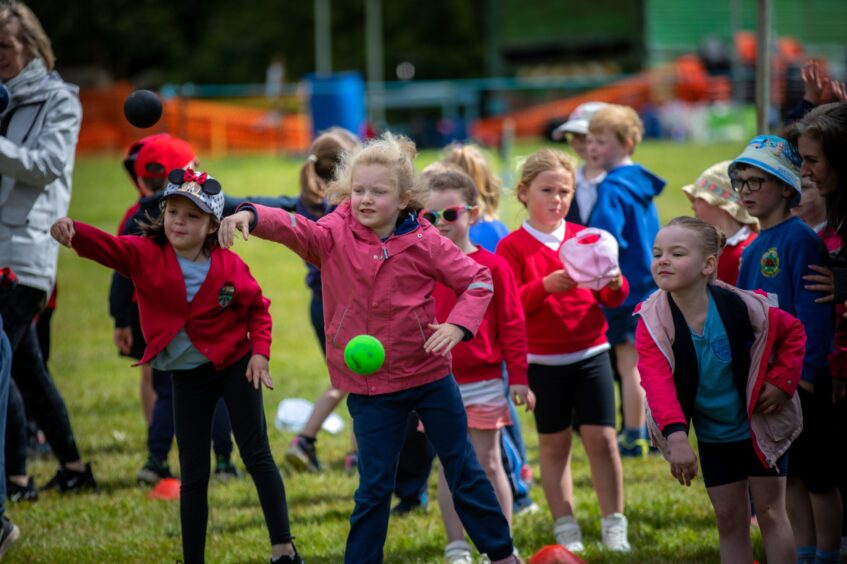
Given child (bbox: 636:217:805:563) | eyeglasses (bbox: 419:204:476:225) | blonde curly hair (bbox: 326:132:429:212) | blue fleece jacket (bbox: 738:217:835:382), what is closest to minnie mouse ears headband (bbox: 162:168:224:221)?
blonde curly hair (bbox: 326:132:429:212)

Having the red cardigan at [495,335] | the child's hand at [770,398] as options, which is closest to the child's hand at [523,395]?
the red cardigan at [495,335]

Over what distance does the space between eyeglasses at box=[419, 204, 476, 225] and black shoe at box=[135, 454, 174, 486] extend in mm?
2819

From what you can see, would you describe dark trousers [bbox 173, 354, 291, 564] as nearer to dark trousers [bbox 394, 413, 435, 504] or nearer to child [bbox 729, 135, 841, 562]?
dark trousers [bbox 394, 413, 435, 504]

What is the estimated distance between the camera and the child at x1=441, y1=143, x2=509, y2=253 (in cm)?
582

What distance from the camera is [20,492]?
6.36m

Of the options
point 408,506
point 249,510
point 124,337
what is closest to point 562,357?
point 408,506

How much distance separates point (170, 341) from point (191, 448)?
1.62ft

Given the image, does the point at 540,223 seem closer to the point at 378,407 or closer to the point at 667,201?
the point at 378,407

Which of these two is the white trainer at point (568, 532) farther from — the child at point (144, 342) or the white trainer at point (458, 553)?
the child at point (144, 342)

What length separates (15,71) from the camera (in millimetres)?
5867

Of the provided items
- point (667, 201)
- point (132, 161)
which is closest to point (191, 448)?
point (132, 161)

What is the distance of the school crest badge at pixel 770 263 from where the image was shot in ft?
14.5

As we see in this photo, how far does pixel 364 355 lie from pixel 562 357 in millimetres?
1433

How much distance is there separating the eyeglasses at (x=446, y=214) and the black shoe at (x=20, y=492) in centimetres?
315
